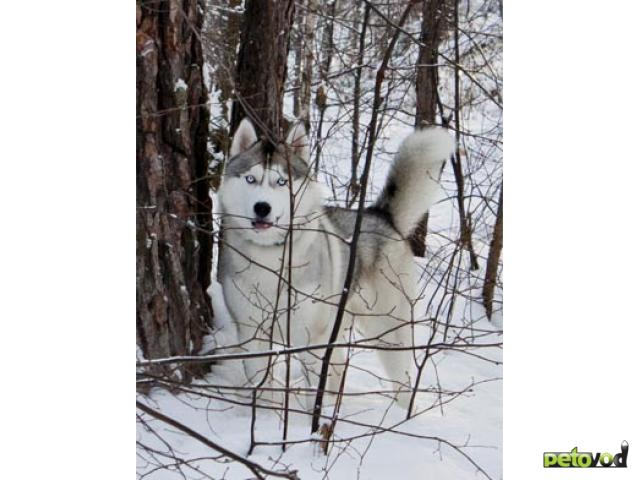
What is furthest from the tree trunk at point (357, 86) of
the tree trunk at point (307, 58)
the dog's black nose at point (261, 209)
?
the dog's black nose at point (261, 209)

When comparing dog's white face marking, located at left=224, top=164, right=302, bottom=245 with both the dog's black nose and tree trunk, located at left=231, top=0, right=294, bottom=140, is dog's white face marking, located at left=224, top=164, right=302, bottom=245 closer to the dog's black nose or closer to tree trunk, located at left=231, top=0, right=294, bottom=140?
the dog's black nose

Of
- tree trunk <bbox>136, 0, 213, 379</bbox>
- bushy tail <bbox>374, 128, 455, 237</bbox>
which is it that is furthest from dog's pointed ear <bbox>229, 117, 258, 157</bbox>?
bushy tail <bbox>374, 128, 455, 237</bbox>

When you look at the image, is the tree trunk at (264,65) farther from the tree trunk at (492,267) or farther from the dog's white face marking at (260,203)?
the tree trunk at (492,267)

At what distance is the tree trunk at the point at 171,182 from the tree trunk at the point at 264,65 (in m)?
0.11

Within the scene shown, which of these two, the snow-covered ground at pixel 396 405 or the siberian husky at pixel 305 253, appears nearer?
the snow-covered ground at pixel 396 405

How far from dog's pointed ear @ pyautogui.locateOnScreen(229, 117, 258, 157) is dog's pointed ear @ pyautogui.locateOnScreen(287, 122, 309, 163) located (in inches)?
4.1

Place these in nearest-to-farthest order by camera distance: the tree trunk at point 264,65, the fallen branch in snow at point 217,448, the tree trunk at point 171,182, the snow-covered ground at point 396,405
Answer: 1. the fallen branch in snow at point 217,448
2. the snow-covered ground at point 396,405
3. the tree trunk at point 171,182
4. the tree trunk at point 264,65

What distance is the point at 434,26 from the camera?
214 cm

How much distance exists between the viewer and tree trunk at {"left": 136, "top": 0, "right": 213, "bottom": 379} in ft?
7.02

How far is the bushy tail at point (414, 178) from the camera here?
7.23 feet

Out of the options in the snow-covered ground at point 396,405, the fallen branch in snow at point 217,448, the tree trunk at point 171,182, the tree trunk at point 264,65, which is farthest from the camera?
the tree trunk at point 264,65
